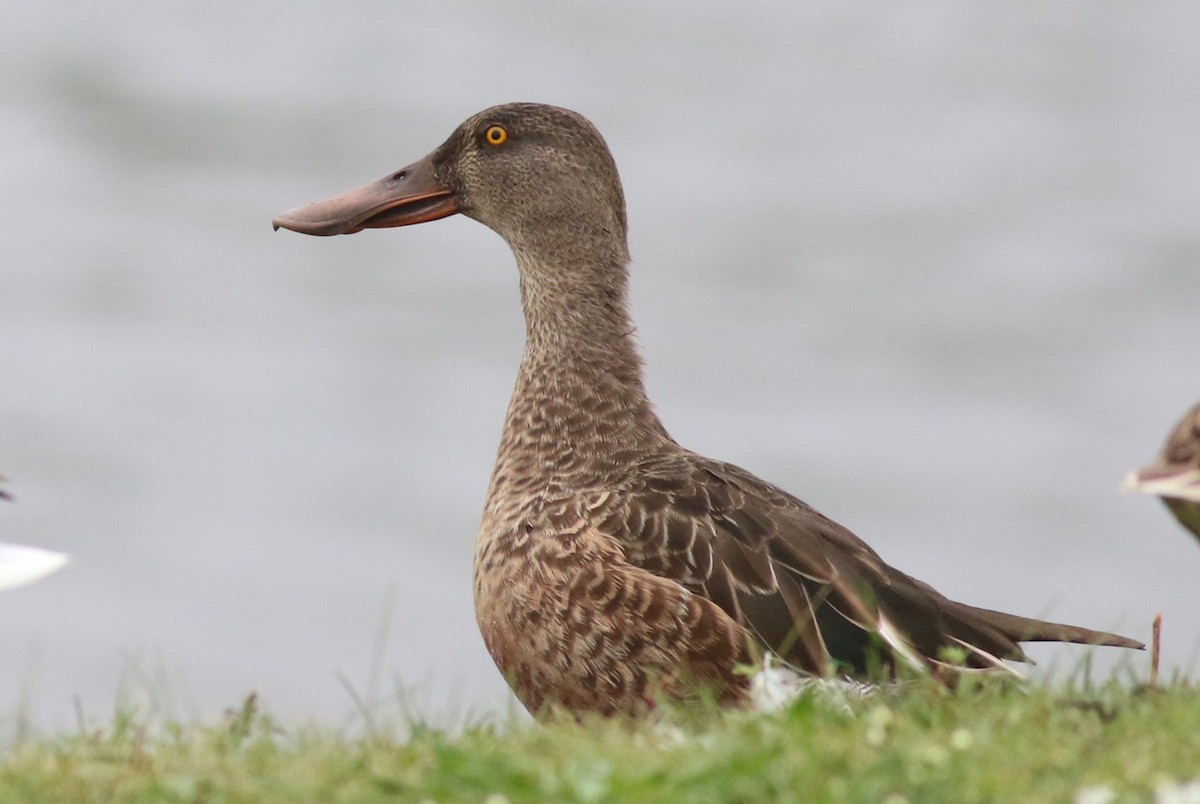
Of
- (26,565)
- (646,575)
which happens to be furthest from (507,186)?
(26,565)

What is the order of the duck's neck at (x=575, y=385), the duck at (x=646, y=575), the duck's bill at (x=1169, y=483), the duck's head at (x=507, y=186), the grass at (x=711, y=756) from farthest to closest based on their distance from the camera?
the duck's head at (x=507, y=186), the duck's neck at (x=575, y=385), the duck at (x=646, y=575), the duck's bill at (x=1169, y=483), the grass at (x=711, y=756)

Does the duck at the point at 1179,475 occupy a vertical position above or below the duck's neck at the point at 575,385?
below

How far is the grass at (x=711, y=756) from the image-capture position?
425 cm

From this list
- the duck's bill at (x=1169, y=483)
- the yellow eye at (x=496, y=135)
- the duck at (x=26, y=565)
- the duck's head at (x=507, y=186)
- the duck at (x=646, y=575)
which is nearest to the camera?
the duck's bill at (x=1169, y=483)

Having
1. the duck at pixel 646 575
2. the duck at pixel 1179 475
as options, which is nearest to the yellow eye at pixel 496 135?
the duck at pixel 646 575

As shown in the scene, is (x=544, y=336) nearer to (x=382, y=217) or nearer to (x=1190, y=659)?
(x=382, y=217)

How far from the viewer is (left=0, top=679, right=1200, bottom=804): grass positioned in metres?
4.25

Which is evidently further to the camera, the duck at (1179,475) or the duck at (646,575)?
the duck at (646,575)

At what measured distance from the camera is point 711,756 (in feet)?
14.3

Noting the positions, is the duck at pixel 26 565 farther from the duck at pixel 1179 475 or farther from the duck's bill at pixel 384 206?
the duck at pixel 1179 475

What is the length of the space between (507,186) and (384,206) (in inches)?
19.2

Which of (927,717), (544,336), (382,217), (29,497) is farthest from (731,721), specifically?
(29,497)

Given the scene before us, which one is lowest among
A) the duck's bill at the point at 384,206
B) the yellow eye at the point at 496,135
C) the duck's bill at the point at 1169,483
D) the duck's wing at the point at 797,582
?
the duck's wing at the point at 797,582

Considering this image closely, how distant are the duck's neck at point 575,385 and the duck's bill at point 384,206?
396 mm
